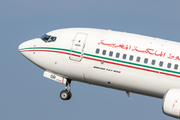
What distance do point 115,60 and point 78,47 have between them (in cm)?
397

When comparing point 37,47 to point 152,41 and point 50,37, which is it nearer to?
point 50,37

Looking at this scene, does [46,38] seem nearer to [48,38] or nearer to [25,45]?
[48,38]

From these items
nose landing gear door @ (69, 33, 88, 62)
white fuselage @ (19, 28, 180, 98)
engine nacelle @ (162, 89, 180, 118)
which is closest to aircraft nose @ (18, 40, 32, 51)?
white fuselage @ (19, 28, 180, 98)

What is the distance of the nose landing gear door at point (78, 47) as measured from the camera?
139 ft

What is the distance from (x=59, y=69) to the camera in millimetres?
43562

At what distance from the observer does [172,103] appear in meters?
38.5

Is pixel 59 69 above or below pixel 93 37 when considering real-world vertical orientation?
below

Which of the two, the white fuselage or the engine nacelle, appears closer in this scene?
the engine nacelle

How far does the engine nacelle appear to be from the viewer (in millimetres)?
38344

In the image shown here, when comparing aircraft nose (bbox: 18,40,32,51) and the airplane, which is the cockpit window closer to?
the airplane

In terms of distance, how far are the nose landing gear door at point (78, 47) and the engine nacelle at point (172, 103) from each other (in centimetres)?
921

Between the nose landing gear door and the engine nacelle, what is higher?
the nose landing gear door

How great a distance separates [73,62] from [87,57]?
1537mm

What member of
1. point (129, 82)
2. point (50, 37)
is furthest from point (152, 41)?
point (50, 37)
